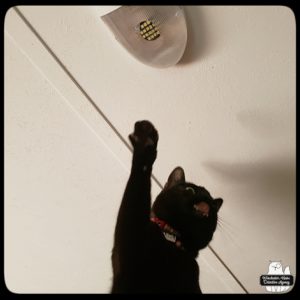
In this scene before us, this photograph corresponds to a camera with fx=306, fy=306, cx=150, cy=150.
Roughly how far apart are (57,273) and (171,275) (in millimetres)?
520

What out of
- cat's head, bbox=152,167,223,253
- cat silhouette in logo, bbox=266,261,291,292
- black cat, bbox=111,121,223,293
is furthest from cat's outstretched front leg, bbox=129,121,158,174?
cat silhouette in logo, bbox=266,261,291,292

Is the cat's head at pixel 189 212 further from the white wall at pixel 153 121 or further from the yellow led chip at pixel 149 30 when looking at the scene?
the yellow led chip at pixel 149 30

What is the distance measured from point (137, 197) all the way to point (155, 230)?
0.09m

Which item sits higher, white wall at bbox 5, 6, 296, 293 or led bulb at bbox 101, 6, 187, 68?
led bulb at bbox 101, 6, 187, 68

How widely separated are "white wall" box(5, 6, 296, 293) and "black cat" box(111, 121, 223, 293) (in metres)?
0.15

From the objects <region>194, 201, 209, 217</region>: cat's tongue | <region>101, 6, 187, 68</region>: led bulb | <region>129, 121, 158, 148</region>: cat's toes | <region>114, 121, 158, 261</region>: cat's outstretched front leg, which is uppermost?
<region>101, 6, 187, 68</region>: led bulb

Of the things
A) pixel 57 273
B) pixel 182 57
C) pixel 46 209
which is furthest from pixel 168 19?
pixel 57 273

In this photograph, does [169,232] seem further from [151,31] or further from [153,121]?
[151,31]

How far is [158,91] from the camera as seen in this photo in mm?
676

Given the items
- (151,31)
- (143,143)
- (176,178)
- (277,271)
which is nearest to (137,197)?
(143,143)

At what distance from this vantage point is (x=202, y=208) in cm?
58

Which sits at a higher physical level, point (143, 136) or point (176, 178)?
point (143, 136)

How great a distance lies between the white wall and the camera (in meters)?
0.62

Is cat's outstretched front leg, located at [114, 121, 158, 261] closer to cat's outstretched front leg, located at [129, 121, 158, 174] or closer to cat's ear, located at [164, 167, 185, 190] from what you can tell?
cat's outstretched front leg, located at [129, 121, 158, 174]
